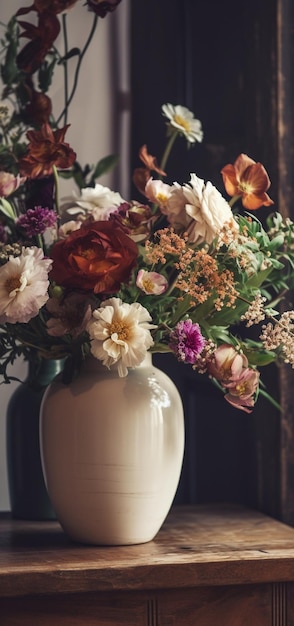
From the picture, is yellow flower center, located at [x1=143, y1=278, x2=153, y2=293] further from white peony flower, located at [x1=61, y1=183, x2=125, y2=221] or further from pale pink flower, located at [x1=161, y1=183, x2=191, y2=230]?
white peony flower, located at [x1=61, y1=183, x2=125, y2=221]

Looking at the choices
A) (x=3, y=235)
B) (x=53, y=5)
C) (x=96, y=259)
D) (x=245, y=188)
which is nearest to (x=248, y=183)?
(x=245, y=188)

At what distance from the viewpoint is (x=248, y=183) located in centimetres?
122

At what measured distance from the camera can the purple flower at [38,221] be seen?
4.01ft

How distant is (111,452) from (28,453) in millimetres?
319

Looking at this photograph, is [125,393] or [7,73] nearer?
[125,393]

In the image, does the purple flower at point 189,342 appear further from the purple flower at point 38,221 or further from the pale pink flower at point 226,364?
the purple flower at point 38,221

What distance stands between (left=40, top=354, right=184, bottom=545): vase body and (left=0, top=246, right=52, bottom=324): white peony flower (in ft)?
0.49

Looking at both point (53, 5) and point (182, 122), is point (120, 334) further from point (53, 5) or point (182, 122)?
point (53, 5)

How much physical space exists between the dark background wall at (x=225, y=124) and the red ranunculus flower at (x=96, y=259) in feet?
1.40

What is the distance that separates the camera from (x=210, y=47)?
1.75 m

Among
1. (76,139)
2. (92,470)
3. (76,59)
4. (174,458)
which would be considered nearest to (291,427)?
(174,458)

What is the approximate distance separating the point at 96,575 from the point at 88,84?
1.01 metres

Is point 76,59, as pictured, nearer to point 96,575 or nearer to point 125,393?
point 125,393

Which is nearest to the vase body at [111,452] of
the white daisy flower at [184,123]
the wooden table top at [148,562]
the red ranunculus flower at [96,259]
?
the wooden table top at [148,562]
